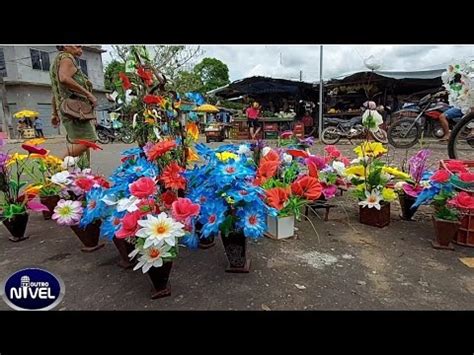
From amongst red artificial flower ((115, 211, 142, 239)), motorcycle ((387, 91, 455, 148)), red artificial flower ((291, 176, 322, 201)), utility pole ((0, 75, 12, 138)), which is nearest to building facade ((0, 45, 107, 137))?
utility pole ((0, 75, 12, 138))

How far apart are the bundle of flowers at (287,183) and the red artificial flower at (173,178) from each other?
0.39m

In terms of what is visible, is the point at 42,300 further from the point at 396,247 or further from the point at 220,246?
the point at 396,247

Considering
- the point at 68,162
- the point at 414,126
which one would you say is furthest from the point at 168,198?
the point at 414,126

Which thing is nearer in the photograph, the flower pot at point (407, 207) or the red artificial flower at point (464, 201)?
the red artificial flower at point (464, 201)

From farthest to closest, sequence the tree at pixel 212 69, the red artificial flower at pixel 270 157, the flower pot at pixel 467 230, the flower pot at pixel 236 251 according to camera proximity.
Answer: the red artificial flower at pixel 270 157 < the tree at pixel 212 69 < the flower pot at pixel 467 230 < the flower pot at pixel 236 251

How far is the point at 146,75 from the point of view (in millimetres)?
1794

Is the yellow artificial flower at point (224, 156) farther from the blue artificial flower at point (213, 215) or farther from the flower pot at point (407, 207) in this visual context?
the flower pot at point (407, 207)

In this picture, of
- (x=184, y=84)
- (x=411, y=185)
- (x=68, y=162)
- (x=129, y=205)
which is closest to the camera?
(x=129, y=205)

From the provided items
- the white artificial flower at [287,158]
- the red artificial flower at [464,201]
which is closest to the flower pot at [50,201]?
the white artificial flower at [287,158]

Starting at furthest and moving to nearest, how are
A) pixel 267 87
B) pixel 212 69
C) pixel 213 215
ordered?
pixel 267 87
pixel 212 69
pixel 213 215

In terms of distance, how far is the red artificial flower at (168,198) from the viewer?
1.49m

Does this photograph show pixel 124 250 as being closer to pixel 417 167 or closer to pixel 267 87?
pixel 417 167

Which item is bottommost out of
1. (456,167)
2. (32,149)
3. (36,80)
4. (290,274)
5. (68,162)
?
(290,274)

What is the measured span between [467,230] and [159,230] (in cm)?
176
